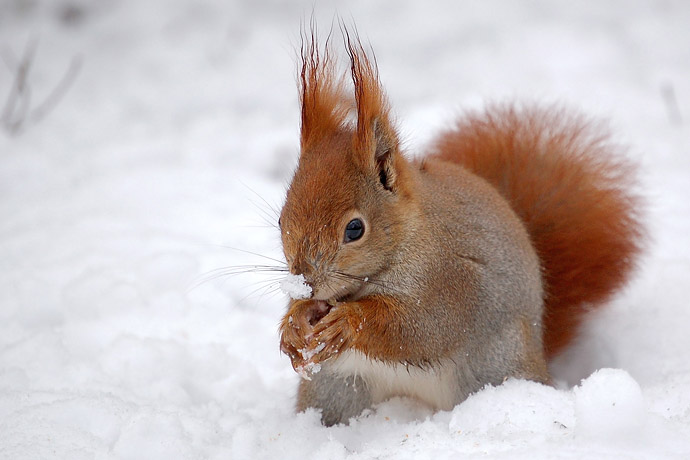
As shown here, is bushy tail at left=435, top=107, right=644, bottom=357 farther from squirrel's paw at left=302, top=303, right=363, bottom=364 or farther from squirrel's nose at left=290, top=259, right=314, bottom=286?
squirrel's nose at left=290, top=259, right=314, bottom=286

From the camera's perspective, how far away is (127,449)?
157 centimetres

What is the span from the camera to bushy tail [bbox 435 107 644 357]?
2.02 metres

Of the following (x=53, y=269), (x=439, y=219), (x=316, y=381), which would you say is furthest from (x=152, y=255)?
(x=439, y=219)

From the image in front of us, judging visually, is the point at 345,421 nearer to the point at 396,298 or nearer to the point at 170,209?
the point at 396,298

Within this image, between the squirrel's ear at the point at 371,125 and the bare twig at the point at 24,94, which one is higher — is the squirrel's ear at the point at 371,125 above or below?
above

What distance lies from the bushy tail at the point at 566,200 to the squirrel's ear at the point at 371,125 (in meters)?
0.59

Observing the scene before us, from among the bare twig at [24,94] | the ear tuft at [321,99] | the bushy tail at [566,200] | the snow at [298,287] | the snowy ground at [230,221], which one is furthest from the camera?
the bare twig at [24,94]

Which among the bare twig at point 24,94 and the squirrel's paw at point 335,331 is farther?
the bare twig at point 24,94

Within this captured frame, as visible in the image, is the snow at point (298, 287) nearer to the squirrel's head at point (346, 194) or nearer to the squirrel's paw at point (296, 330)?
the squirrel's head at point (346, 194)

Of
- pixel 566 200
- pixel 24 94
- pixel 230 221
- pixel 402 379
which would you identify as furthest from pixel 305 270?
pixel 24 94

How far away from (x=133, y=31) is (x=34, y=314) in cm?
212

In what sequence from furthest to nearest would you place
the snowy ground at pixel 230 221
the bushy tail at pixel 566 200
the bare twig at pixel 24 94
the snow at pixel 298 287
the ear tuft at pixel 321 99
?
1. the bare twig at pixel 24 94
2. the bushy tail at pixel 566 200
3. the ear tuft at pixel 321 99
4. the snowy ground at pixel 230 221
5. the snow at pixel 298 287

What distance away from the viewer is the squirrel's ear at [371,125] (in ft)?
5.12

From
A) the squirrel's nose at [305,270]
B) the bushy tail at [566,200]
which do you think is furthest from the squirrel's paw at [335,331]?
the bushy tail at [566,200]
